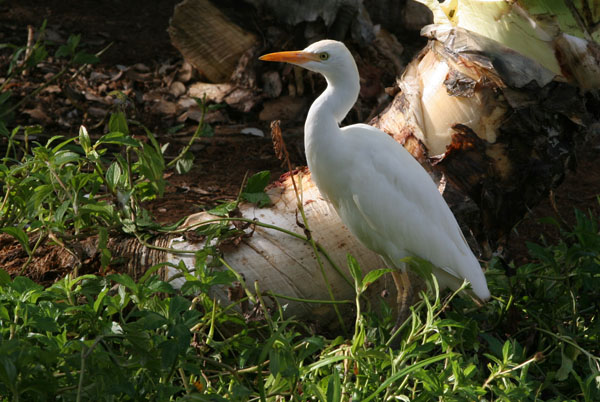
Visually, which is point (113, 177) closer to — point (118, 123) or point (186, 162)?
point (118, 123)

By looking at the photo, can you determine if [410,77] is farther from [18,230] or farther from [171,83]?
[171,83]

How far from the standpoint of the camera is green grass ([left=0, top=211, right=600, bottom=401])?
188 cm

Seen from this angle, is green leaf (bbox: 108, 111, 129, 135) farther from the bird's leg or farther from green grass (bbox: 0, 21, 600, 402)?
the bird's leg

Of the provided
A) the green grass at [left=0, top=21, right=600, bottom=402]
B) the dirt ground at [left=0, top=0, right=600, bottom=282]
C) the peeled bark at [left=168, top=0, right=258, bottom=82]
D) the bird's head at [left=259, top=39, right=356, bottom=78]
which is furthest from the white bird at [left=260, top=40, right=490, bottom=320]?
the peeled bark at [left=168, top=0, right=258, bottom=82]

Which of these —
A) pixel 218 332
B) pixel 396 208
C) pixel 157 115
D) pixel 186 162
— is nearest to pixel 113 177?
pixel 186 162

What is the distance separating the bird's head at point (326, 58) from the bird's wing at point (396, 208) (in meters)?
0.28

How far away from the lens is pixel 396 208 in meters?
2.90

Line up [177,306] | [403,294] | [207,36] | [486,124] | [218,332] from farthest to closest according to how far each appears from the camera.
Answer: [207,36]
[403,294]
[486,124]
[218,332]
[177,306]

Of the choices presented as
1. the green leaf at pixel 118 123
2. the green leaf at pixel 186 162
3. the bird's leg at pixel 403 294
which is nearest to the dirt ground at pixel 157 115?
the green leaf at pixel 186 162

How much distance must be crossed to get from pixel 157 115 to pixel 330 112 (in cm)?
213

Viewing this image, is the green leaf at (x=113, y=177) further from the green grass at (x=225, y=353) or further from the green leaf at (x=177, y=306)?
the green leaf at (x=177, y=306)

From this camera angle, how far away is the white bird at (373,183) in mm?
2834

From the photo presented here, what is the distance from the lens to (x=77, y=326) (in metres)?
2.27

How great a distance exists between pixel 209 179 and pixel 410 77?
1.47 m
